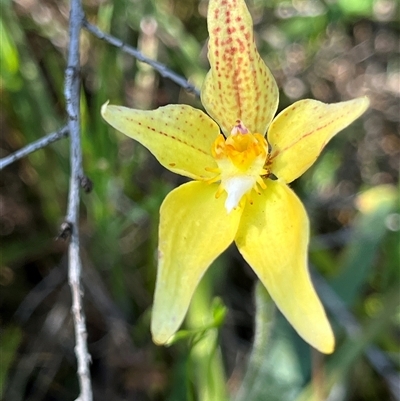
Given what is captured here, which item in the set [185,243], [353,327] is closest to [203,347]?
[353,327]

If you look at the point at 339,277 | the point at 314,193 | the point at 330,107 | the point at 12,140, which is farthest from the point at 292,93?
the point at 330,107

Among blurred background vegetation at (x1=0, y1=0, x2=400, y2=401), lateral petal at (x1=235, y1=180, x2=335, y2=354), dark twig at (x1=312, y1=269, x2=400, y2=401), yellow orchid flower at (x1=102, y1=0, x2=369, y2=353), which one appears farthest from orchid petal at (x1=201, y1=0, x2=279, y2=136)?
dark twig at (x1=312, y1=269, x2=400, y2=401)

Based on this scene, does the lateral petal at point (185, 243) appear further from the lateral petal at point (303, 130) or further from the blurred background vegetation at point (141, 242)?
the blurred background vegetation at point (141, 242)

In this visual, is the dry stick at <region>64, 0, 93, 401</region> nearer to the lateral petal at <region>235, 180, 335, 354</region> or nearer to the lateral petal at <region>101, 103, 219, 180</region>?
the lateral petal at <region>101, 103, 219, 180</region>

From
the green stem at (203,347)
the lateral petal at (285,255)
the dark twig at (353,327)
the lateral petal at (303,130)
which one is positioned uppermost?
the lateral petal at (303,130)

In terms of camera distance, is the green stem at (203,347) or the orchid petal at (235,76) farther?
the green stem at (203,347)

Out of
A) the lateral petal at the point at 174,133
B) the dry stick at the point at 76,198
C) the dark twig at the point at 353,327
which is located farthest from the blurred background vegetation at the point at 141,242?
the lateral petal at the point at 174,133

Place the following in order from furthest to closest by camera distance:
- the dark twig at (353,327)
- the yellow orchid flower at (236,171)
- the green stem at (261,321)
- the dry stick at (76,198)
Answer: the dark twig at (353,327)
the green stem at (261,321)
the yellow orchid flower at (236,171)
the dry stick at (76,198)

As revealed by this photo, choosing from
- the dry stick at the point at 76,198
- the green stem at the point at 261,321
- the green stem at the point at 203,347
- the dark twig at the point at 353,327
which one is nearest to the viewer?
the dry stick at the point at 76,198
